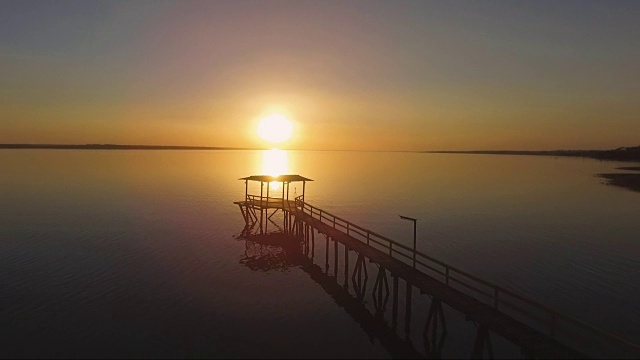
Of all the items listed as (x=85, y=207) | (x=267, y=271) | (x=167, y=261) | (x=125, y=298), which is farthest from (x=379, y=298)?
(x=85, y=207)

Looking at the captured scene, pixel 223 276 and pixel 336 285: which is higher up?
pixel 223 276

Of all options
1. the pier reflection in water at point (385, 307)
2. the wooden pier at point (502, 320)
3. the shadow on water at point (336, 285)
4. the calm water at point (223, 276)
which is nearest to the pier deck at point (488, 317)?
the wooden pier at point (502, 320)

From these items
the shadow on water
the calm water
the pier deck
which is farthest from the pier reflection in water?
the pier deck

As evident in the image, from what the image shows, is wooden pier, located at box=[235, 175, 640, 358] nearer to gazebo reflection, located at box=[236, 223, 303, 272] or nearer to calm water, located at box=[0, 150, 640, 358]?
calm water, located at box=[0, 150, 640, 358]

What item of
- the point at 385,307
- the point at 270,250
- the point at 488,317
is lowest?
the point at 385,307

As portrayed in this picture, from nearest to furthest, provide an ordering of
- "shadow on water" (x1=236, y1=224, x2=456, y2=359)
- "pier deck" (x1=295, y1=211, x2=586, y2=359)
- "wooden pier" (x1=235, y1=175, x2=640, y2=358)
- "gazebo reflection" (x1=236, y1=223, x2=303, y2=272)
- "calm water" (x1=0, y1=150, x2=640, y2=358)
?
"pier deck" (x1=295, y1=211, x2=586, y2=359)
"wooden pier" (x1=235, y1=175, x2=640, y2=358)
"calm water" (x1=0, y1=150, x2=640, y2=358)
"shadow on water" (x1=236, y1=224, x2=456, y2=359)
"gazebo reflection" (x1=236, y1=223, x2=303, y2=272)

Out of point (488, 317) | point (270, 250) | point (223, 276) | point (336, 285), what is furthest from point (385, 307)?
point (270, 250)

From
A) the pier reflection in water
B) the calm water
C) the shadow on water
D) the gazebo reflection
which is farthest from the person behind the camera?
the gazebo reflection

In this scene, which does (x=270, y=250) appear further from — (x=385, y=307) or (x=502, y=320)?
(x=502, y=320)
